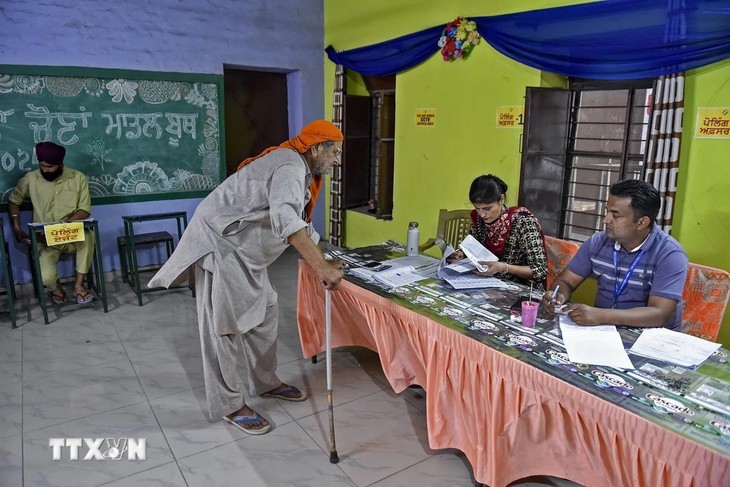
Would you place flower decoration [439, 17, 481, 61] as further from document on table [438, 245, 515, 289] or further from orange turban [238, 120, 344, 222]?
orange turban [238, 120, 344, 222]

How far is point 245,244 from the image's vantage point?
2.22 metres

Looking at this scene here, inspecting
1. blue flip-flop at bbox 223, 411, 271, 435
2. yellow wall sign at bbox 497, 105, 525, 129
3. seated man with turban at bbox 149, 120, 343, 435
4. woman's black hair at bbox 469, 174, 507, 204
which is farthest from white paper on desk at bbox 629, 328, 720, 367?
yellow wall sign at bbox 497, 105, 525, 129

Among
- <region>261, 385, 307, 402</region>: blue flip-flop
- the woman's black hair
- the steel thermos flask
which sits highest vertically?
the woman's black hair

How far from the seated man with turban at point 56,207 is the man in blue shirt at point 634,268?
11.8ft

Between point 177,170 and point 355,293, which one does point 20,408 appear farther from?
point 177,170

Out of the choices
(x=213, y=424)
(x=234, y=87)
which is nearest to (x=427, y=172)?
(x=234, y=87)

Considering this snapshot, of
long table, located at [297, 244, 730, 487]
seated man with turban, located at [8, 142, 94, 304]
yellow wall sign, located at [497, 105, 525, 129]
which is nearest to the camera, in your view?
long table, located at [297, 244, 730, 487]

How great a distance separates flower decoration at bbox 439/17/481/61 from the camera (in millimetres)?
3937

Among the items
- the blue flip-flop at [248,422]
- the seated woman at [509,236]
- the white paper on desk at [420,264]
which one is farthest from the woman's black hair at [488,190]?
the blue flip-flop at [248,422]

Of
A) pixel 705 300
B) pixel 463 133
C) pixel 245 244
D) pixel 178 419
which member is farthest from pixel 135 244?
pixel 705 300

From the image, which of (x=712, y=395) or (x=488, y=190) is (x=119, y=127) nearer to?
(x=488, y=190)

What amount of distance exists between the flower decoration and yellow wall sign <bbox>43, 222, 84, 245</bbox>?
3160 millimetres

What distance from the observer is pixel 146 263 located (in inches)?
195

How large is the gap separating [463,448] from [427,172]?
3.04 metres
